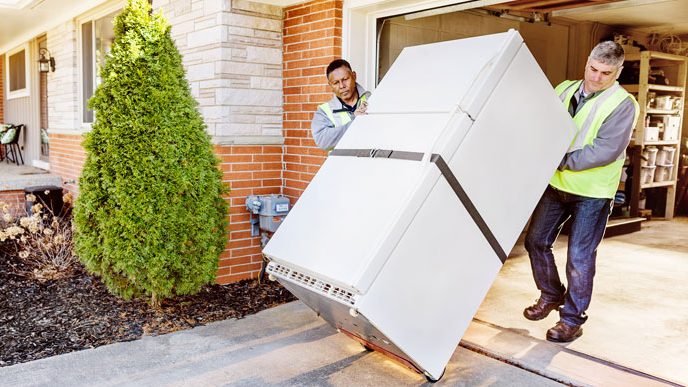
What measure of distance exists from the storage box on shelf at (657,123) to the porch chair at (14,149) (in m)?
10.0

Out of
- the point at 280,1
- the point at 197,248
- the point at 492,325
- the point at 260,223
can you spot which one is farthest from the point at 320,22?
the point at 492,325

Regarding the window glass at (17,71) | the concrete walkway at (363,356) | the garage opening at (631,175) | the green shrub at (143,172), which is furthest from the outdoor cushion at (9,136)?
the concrete walkway at (363,356)

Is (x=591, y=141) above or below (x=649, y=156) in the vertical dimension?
above

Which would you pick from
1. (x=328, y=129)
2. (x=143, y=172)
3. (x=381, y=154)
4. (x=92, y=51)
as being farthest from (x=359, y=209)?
(x=92, y=51)

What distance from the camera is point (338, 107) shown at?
4.03 metres

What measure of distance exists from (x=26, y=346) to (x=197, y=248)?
3.79ft

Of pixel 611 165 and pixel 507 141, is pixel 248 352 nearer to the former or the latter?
pixel 507 141

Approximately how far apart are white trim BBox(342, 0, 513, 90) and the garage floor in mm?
1977

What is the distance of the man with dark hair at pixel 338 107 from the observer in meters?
3.91

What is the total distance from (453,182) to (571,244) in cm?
114

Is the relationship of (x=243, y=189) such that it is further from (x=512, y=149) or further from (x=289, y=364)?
(x=512, y=149)

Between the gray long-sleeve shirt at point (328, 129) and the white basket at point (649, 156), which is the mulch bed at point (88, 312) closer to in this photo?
the gray long-sleeve shirt at point (328, 129)

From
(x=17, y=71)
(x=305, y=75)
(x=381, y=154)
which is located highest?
(x=17, y=71)

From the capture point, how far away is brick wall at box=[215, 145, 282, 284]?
16.1 feet
